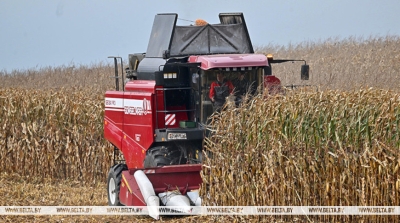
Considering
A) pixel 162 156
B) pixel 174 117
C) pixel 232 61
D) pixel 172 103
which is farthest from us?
pixel 172 103

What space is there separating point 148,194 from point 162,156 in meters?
0.90

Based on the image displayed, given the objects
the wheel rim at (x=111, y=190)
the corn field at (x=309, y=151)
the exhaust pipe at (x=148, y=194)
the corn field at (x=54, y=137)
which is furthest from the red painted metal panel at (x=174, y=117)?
the corn field at (x=54, y=137)

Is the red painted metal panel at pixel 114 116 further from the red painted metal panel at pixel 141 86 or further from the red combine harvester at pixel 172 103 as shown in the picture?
the red painted metal panel at pixel 141 86

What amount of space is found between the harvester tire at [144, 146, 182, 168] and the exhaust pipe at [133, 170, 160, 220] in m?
0.48

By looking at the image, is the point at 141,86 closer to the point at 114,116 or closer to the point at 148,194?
the point at 114,116

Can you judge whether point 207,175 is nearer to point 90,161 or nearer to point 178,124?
point 178,124

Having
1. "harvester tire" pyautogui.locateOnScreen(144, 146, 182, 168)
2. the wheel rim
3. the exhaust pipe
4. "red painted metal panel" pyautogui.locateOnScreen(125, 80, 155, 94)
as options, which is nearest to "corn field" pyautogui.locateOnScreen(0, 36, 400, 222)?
the wheel rim

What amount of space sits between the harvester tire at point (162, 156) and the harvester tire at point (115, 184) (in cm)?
74

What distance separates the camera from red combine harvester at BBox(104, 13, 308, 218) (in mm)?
9555

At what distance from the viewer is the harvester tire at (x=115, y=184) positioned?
1062 centimetres

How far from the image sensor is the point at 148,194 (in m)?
9.20

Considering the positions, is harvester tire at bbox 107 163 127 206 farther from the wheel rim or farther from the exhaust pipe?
the exhaust pipe

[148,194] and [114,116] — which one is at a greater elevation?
[114,116]

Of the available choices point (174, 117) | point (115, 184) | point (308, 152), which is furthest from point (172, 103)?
point (308, 152)
